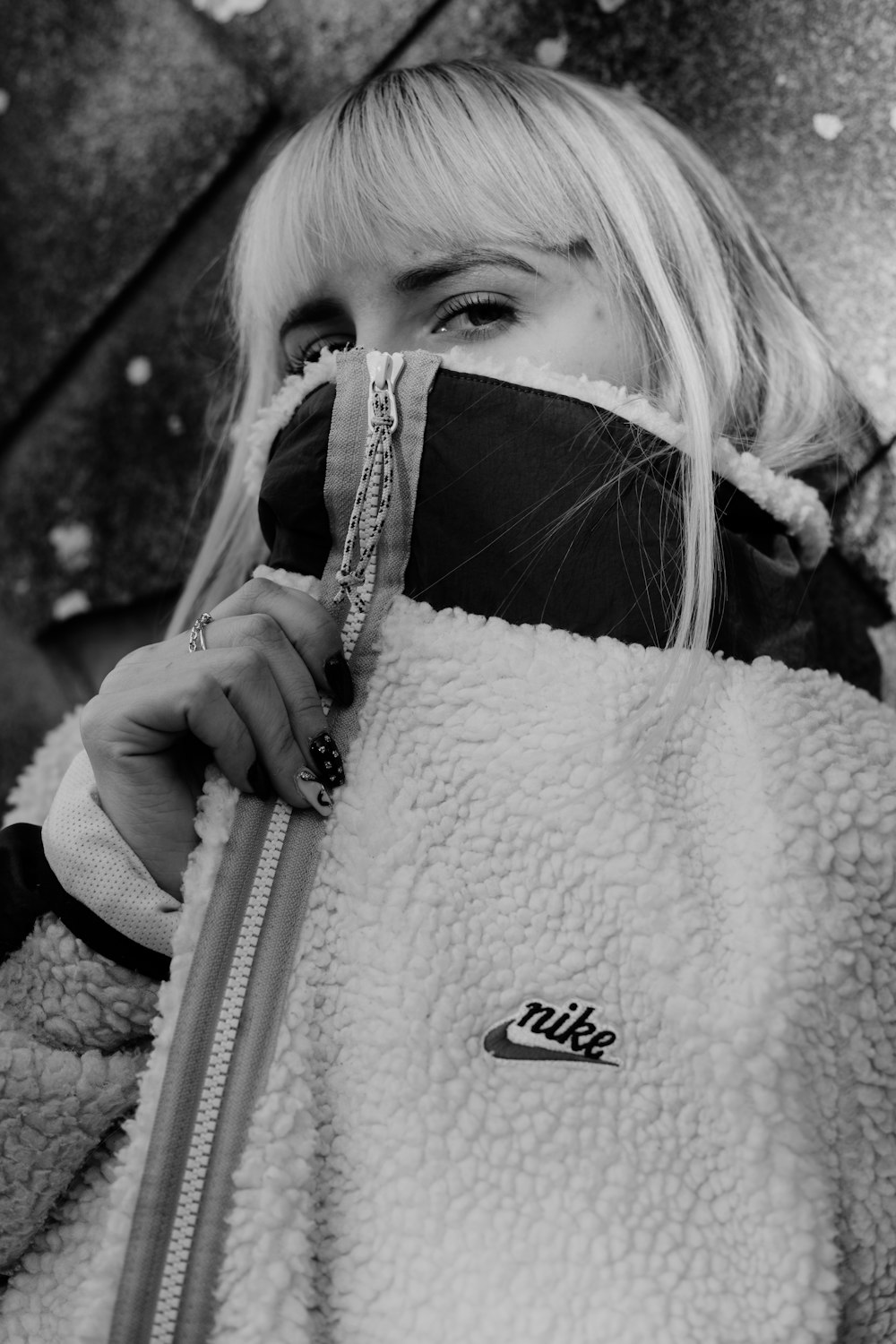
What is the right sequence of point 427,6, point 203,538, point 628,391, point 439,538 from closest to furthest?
point 439,538
point 628,391
point 427,6
point 203,538

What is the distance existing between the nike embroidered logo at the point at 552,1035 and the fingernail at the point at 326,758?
215 mm

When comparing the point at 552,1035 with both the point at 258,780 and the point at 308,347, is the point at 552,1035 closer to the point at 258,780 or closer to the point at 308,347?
the point at 258,780

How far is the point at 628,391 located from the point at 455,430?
0.64 ft

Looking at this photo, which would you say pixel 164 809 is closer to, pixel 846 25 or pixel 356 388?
pixel 356 388

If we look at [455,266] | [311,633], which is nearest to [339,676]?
[311,633]

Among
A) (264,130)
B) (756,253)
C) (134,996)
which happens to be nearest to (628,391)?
(756,253)

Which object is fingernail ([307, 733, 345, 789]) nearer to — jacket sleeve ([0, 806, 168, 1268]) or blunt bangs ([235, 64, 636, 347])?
jacket sleeve ([0, 806, 168, 1268])

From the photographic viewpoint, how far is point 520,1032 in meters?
0.75

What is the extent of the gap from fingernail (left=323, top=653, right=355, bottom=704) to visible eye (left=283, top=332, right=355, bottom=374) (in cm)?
40

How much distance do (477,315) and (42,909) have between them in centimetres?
64

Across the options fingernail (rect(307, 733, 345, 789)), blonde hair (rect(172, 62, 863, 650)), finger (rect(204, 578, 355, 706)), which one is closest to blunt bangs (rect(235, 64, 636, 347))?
blonde hair (rect(172, 62, 863, 650))

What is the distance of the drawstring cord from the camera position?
84 cm

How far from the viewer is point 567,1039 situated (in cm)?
74

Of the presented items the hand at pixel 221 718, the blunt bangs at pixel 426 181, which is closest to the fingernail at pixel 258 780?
the hand at pixel 221 718
